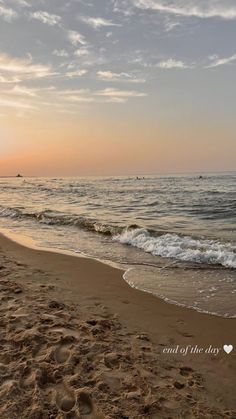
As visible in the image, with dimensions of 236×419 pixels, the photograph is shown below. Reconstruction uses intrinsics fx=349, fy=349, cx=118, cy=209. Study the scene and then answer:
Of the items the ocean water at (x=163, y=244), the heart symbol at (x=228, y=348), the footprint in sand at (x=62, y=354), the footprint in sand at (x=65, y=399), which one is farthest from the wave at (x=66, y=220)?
the footprint in sand at (x=65, y=399)

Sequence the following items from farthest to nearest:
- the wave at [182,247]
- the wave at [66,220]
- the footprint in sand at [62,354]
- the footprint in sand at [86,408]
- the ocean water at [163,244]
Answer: the wave at [66,220], the wave at [182,247], the ocean water at [163,244], the footprint in sand at [62,354], the footprint in sand at [86,408]

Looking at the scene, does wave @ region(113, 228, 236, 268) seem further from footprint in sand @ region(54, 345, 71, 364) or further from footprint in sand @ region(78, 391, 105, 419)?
footprint in sand @ region(78, 391, 105, 419)

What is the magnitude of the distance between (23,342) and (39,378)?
0.77 meters

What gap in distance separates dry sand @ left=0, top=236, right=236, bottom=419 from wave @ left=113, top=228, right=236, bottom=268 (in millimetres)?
3074

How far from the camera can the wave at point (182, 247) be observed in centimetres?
876

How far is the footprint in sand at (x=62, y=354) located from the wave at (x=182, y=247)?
5.36 m

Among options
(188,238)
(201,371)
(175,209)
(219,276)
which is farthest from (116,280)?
(175,209)

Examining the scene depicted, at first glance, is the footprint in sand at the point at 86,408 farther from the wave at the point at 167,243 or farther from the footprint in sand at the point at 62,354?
the wave at the point at 167,243

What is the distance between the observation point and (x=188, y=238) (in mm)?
11234

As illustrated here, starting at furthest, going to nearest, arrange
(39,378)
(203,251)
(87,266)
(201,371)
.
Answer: (203,251) → (87,266) → (201,371) → (39,378)

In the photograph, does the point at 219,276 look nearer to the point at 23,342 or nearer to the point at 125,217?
the point at 23,342

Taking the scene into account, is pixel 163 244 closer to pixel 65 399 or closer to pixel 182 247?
pixel 182 247

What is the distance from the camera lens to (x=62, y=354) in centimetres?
392

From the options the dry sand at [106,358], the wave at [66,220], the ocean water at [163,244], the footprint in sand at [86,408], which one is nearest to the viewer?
the footprint in sand at [86,408]
